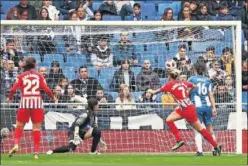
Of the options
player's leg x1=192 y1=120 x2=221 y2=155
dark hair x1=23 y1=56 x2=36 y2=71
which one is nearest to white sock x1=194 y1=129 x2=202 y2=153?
player's leg x1=192 y1=120 x2=221 y2=155

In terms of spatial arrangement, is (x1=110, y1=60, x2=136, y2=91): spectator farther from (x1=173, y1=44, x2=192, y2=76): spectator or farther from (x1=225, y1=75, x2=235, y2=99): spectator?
(x1=225, y1=75, x2=235, y2=99): spectator

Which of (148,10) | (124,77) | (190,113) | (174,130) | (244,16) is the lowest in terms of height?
(174,130)

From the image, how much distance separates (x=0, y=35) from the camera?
18969mm

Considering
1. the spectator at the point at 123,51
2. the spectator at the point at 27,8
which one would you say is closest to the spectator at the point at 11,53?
the spectator at the point at 123,51

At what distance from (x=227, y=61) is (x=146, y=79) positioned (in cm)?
176

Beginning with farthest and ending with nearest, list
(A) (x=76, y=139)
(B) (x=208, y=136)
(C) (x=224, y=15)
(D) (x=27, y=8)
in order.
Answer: (C) (x=224, y=15), (D) (x=27, y=8), (B) (x=208, y=136), (A) (x=76, y=139)

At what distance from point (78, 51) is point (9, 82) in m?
1.61

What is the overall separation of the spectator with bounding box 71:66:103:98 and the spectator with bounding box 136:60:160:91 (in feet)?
2.84

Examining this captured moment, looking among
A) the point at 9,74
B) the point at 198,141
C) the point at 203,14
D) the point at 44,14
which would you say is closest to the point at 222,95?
the point at 198,141

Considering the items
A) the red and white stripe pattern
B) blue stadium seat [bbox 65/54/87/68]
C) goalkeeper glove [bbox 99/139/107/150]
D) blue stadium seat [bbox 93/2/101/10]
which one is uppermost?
blue stadium seat [bbox 93/2/101/10]

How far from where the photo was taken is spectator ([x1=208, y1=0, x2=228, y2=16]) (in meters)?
23.9

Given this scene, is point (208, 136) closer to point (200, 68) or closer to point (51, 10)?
point (200, 68)

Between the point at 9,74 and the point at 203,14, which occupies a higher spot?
the point at 203,14

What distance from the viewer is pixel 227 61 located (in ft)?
63.9
